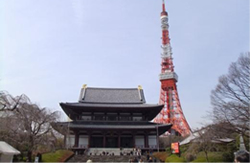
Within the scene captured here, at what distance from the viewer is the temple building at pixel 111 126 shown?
31094 millimetres

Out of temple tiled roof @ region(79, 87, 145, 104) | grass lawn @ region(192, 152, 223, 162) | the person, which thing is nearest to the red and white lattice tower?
temple tiled roof @ region(79, 87, 145, 104)

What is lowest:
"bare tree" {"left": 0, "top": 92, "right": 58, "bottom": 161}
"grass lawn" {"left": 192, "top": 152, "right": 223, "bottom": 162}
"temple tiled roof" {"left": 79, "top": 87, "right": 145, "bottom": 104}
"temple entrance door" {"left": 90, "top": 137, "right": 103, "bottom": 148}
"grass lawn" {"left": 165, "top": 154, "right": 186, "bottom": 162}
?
"grass lawn" {"left": 165, "top": 154, "right": 186, "bottom": 162}

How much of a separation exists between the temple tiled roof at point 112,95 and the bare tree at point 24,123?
639 inches

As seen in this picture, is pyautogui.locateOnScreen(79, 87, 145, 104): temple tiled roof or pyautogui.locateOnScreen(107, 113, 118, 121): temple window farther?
pyautogui.locateOnScreen(79, 87, 145, 104): temple tiled roof

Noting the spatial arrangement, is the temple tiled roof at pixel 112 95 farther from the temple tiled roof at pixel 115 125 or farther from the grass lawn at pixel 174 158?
the grass lawn at pixel 174 158

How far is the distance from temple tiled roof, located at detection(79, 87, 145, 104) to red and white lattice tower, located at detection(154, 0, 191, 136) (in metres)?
21.7

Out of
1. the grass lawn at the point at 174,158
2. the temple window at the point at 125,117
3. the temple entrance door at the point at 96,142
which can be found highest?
the temple window at the point at 125,117

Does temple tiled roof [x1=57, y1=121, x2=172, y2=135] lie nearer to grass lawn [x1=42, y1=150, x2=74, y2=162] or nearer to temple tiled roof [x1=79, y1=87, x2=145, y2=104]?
grass lawn [x1=42, y1=150, x2=74, y2=162]

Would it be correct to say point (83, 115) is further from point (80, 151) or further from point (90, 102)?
point (80, 151)

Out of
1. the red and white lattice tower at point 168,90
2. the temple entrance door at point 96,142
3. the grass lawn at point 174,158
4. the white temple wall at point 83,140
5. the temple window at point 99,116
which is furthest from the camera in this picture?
the red and white lattice tower at point 168,90

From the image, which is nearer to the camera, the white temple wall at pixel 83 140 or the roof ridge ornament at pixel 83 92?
the white temple wall at pixel 83 140

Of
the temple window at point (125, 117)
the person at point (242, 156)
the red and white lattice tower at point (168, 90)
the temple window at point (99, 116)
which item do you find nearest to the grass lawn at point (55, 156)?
the temple window at point (99, 116)

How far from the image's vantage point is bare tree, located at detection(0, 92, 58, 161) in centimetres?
1562

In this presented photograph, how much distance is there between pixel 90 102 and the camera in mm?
35969
